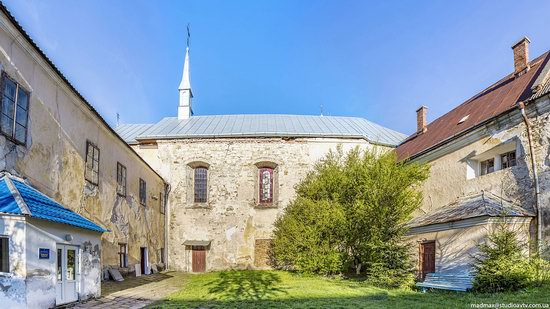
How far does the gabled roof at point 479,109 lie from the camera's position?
13.4 metres

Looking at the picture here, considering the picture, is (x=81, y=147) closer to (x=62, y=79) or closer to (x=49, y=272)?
(x=62, y=79)

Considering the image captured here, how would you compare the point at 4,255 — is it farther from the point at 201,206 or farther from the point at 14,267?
the point at 201,206

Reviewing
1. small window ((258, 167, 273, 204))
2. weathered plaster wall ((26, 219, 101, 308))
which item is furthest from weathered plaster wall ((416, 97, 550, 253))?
weathered plaster wall ((26, 219, 101, 308))

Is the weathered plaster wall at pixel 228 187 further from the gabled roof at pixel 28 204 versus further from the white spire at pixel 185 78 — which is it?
the gabled roof at pixel 28 204

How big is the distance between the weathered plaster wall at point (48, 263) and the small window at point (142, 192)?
26.0 feet

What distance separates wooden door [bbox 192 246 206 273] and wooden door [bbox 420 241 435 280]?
12.0 meters

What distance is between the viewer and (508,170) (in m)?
12.4

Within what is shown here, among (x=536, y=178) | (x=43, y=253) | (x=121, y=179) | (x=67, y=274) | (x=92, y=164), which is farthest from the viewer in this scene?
(x=121, y=179)

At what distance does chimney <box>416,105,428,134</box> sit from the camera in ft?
67.4

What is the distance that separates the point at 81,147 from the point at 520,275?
501 inches

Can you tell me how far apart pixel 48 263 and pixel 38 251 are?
40 centimetres

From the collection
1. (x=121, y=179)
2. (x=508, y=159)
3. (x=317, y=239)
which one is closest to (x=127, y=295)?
(x=121, y=179)

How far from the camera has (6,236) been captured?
700cm

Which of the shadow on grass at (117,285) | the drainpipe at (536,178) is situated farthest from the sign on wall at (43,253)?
the drainpipe at (536,178)
